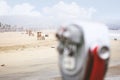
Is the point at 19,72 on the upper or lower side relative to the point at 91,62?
lower

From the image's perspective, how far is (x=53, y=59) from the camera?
573 inches

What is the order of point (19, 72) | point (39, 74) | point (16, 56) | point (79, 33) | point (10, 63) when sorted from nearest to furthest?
point (79, 33)
point (39, 74)
point (19, 72)
point (10, 63)
point (16, 56)

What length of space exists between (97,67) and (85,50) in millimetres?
240

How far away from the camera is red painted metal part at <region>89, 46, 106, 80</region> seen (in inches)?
157

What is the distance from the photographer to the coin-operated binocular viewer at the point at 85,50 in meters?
3.98

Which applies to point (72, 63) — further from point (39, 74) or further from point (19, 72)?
point (19, 72)

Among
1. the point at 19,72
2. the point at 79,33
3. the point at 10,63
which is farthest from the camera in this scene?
the point at 10,63

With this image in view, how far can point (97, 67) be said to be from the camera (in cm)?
405

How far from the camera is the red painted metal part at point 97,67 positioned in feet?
13.1

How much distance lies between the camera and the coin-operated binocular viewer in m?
3.98

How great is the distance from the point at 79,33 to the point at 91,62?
13.7 inches

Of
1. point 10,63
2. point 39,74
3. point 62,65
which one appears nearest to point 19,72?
point 39,74

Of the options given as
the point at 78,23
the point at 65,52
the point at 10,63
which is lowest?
the point at 10,63

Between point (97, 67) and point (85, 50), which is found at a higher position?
point (85, 50)
